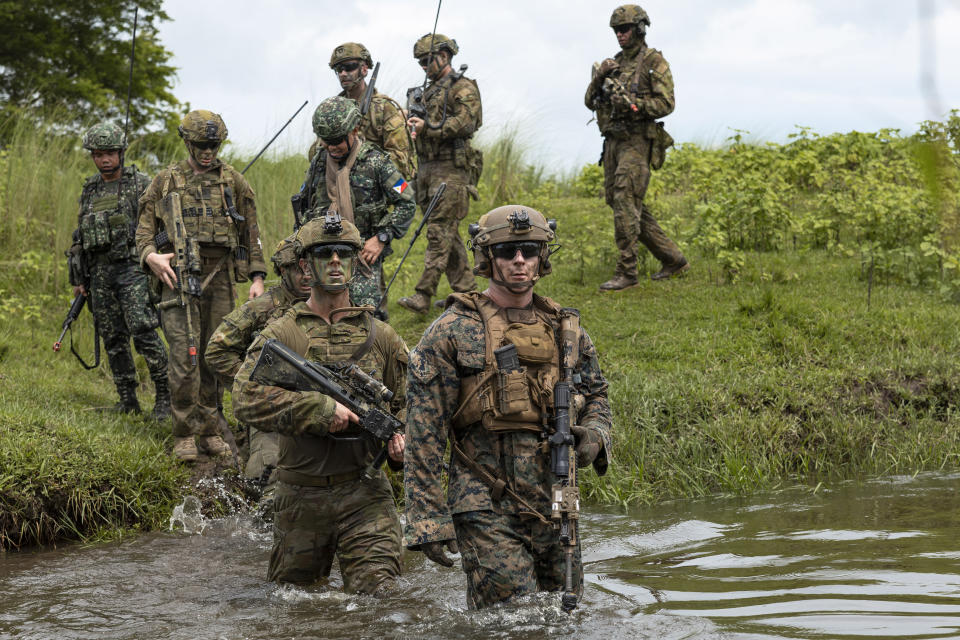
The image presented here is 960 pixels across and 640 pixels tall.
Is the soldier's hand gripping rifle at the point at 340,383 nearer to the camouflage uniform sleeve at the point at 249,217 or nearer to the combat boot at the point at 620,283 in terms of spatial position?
the camouflage uniform sleeve at the point at 249,217

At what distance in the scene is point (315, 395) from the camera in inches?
210

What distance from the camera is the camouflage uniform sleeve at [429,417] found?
4707mm

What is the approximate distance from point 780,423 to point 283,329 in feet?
15.3

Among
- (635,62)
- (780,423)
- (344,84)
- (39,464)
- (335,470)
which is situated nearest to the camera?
(335,470)

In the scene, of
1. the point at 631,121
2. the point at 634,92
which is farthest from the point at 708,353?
the point at 634,92

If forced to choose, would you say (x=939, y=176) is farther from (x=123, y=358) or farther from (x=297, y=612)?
(x=123, y=358)

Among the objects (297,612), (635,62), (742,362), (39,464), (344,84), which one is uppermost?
(635,62)

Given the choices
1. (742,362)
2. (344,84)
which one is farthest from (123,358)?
(742,362)

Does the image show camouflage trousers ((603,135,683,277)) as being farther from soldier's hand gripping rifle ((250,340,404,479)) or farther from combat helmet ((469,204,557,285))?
combat helmet ((469,204,557,285))

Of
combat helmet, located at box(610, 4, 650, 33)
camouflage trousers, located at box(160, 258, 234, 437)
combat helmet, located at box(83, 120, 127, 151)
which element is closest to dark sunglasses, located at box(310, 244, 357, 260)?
camouflage trousers, located at box(160, 258, 234, 437)

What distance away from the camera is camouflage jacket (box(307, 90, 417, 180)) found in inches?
374

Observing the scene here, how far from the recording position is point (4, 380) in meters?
10.5

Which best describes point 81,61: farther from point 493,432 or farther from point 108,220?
point 493,432

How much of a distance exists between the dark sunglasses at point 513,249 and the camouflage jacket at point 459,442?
28 centimetres
